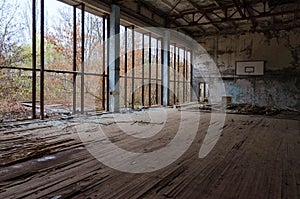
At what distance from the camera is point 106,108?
8.84 metres

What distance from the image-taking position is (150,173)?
109 inches

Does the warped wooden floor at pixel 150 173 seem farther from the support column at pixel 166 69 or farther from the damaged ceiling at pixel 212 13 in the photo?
the support column at pixel 166 69

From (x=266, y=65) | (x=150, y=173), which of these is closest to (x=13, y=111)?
(x=150, y=173)

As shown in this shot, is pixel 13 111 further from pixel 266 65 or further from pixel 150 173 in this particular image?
pixel 266 65

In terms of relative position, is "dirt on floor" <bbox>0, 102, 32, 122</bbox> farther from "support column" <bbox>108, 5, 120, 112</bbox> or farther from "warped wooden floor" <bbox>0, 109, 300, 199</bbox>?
"support column" <bbox>108, 5, 120, 112</bbox>

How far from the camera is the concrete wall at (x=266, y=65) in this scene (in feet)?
44.1

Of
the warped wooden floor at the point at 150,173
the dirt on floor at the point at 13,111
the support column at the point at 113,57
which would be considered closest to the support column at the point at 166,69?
the support column at the point at 113,57

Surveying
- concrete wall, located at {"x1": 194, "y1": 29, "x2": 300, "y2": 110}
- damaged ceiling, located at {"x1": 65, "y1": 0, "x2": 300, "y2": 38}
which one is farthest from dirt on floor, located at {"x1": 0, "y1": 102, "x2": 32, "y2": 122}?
concrete wall, located at {"x1": 194, "y1": 29, "x2": 300, "y2": 110}

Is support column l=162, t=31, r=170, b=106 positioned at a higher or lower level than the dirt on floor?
higher

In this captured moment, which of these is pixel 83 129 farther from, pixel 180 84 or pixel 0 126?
pixel 180 84

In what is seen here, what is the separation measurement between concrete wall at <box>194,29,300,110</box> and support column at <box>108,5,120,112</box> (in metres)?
8.92

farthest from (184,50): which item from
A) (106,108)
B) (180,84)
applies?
(106,108)

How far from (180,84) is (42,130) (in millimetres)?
10940

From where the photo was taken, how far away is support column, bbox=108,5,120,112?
845 centimetres
